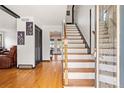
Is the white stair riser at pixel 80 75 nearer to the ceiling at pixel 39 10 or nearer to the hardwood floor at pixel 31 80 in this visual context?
the hardwood floor at pixel 31 80

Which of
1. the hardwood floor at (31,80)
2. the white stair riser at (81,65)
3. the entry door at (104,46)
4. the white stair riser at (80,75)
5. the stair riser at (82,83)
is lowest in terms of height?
the hardwood floor at (31,80)

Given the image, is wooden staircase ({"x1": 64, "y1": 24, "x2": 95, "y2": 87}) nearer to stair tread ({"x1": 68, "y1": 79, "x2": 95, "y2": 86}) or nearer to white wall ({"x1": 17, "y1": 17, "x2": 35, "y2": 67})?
stair tread ({"x1": 68, "y1": 79, "x2": 95, "y2": 86})

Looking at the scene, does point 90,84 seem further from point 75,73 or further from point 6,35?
point 6,35

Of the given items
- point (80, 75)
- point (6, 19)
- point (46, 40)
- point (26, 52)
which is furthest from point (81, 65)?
point (46, 40)

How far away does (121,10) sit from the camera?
2.18m

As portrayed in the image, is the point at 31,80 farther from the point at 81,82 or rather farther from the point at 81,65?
the point at 81,82

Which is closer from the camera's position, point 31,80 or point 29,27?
point 31,80

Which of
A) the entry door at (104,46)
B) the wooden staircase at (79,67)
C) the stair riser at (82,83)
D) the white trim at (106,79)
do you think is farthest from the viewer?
the wooden staircase at (79,67)

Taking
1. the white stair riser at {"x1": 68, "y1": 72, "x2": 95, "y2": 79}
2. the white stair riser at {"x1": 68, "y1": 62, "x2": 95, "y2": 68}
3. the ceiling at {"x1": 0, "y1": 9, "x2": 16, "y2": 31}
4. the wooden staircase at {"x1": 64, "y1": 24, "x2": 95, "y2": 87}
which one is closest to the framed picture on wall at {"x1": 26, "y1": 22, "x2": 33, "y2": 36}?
the ceiling at {"x1": 0, "y1": 9, "x2": 16, "y2": 31}

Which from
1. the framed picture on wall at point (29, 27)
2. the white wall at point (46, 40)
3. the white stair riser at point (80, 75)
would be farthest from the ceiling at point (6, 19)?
the white stair riser at point (80, 75)

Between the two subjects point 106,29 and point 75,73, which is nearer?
point 106,29

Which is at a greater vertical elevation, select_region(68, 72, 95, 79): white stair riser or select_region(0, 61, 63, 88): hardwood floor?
select_region(68, 72, 95, 79): white stair riser

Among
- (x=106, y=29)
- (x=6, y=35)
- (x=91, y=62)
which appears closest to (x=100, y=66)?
(x=106, y=29)
